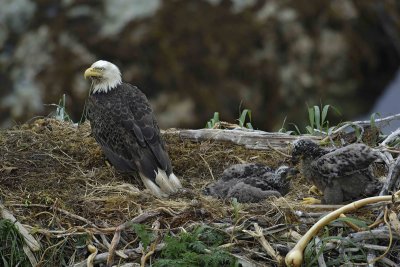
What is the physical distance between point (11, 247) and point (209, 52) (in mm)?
6491

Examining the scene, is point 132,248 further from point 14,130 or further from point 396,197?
point 14,130

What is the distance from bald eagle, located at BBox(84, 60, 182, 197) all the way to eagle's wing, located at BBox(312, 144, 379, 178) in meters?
1.31

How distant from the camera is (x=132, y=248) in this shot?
916 cm

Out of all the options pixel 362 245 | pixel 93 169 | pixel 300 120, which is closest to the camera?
pixel 362 245

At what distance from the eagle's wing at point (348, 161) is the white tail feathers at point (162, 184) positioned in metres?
1.29

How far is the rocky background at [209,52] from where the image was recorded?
591 inches

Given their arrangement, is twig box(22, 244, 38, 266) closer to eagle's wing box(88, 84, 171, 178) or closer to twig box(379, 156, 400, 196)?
eagle's wing box(88, 84, 171, 178)

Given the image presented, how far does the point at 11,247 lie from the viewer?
9250 millimetres

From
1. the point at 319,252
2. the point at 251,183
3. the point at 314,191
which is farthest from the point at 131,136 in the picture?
the point at 319,252

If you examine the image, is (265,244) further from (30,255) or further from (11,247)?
(11,247)

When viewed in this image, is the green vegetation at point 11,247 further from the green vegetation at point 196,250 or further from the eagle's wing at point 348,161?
the eagle's wing at point 348,161

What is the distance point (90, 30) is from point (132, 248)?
6.51 meters

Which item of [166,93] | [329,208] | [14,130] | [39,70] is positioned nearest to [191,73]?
[166,93]

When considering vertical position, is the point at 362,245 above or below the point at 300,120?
above
